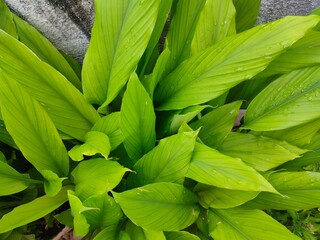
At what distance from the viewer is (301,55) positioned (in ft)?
3.35

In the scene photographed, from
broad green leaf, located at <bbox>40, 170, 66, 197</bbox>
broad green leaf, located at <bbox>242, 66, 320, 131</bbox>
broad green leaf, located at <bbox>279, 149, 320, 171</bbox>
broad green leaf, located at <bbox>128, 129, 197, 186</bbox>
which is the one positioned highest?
broad green leaf, located at <bbox>40, 170, 66, 197</bbox>

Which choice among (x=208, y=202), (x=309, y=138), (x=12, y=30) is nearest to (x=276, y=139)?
(x=309, y=138)

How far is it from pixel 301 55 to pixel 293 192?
34 centimetres

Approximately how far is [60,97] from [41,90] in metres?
0.05

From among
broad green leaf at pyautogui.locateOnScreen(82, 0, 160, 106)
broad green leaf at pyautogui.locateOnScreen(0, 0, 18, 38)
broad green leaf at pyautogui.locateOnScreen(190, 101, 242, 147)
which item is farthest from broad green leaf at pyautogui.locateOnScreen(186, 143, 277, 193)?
broad green leaf at pyautogui.locateOnScreen(0, 0, 18, 38)

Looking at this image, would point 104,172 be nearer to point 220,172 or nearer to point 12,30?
point 220,172

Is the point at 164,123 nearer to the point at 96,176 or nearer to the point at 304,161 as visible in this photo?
Answer: the point at 96,176

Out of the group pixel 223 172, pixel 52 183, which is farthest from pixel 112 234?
pixel 223 172

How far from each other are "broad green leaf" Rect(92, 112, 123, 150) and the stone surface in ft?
0.97

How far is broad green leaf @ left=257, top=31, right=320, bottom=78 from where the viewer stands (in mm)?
1006

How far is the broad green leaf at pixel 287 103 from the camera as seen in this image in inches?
38.5

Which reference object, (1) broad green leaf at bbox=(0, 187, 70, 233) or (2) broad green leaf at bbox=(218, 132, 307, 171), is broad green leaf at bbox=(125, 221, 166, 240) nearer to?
(1) broad green leaf at bbox=(0, 187, 70, 233)

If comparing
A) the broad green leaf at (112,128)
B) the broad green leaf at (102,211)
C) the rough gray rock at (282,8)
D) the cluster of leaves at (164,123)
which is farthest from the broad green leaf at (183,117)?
the rough gray rock at (282,8)

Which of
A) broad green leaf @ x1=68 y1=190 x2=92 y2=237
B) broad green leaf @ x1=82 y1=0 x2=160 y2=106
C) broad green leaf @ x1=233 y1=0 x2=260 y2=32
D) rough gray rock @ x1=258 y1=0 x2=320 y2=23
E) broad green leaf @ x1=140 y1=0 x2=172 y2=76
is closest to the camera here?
broad green leaf @ x1=68 y1=190 x2=92 y2=237
